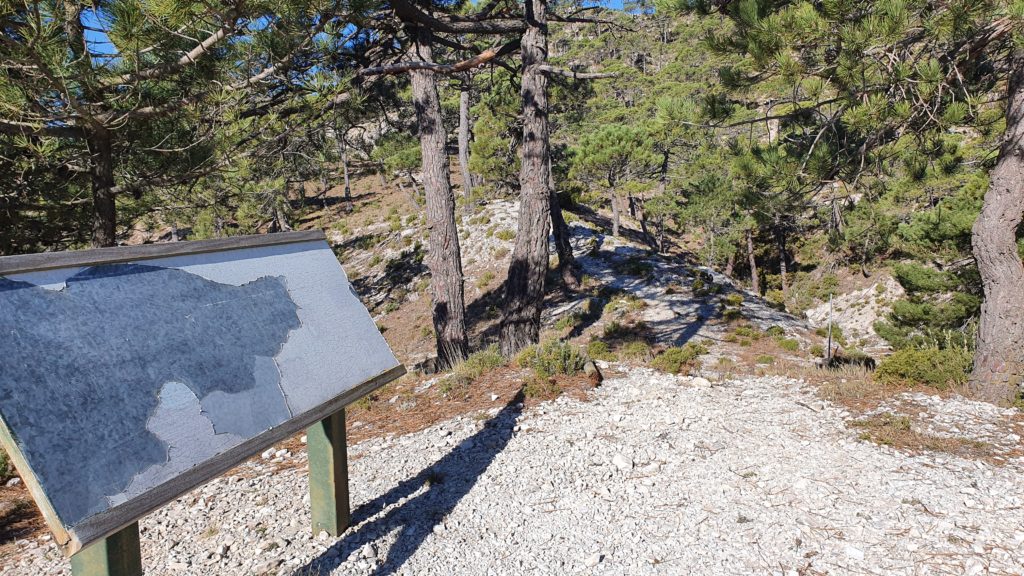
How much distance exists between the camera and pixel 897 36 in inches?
184

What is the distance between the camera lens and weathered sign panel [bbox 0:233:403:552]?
1.62 m

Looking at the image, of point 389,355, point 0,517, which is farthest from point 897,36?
point 0,517

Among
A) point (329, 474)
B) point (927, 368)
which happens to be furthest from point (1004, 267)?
point (329, 474)

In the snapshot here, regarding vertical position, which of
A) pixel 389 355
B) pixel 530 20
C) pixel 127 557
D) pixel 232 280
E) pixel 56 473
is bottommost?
pixel 127 557

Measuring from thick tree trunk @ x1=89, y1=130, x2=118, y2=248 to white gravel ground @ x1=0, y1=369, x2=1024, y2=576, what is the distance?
2765mm

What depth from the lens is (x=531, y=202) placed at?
8.55 metres

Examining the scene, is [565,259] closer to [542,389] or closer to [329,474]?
[542,389]

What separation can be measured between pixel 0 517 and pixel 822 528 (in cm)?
617

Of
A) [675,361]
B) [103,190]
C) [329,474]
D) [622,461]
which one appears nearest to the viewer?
[329,474]

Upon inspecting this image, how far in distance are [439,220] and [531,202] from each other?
4.87ft

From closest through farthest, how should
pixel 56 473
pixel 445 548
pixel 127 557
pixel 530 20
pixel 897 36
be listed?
pixel 56 473
pixel 127 557
pixel 445 548
pixel 897 36
pixel 530 20

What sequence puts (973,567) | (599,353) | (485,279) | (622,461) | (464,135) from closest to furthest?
(973,567) < (622,461) < (599,353) < (485,279) < (464,135)

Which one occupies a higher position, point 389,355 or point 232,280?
point 232,280

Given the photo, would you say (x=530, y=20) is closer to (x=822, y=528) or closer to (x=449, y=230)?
(x=449, y=230)
